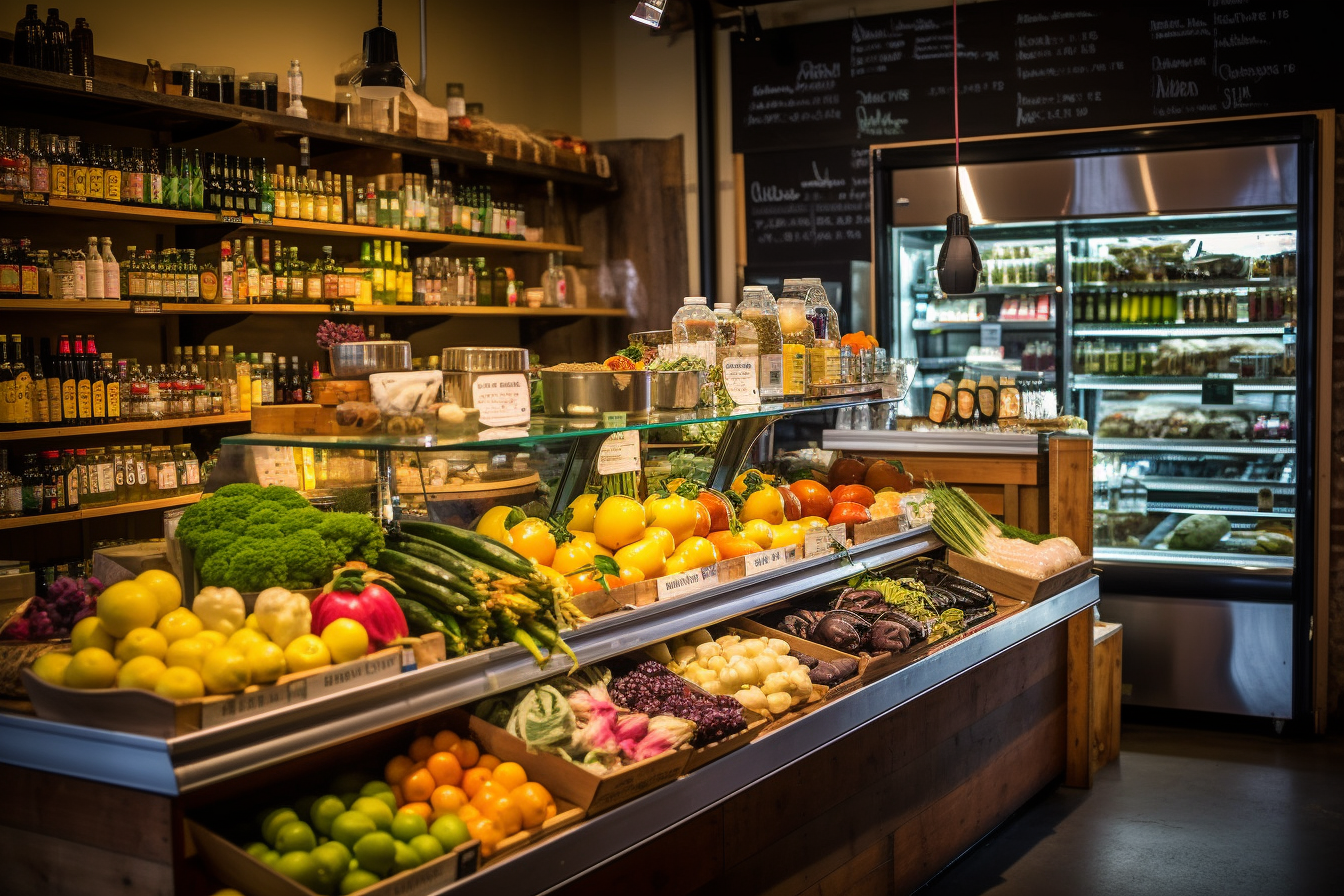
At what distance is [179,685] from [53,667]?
→ 30cm

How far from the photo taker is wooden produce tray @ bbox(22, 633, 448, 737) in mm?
1893

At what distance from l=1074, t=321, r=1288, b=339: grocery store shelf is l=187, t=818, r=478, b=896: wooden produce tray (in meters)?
4.79

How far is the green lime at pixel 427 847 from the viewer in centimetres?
212

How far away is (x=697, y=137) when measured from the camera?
7277 mm

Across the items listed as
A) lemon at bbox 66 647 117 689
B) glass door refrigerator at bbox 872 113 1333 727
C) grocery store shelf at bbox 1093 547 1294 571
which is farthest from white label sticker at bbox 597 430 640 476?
grocery store shelf at bbox 1093 547 1294 571

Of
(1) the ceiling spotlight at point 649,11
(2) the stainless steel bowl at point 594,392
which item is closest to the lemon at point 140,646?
(2) the stainless steel bowl at point 594,392

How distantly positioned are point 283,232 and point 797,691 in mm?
3773

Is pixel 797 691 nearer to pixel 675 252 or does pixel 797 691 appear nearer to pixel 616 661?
pixel 616 661

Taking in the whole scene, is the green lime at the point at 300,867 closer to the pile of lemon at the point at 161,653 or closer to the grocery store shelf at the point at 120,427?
the pile of lemon at the point at 161,653

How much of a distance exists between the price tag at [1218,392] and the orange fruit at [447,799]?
15.5 ft

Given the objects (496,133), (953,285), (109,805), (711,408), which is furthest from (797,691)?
(496,133)

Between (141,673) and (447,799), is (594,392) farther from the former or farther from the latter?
(141,673)

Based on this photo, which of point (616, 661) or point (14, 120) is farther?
point (14, 120)

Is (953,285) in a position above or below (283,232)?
below
